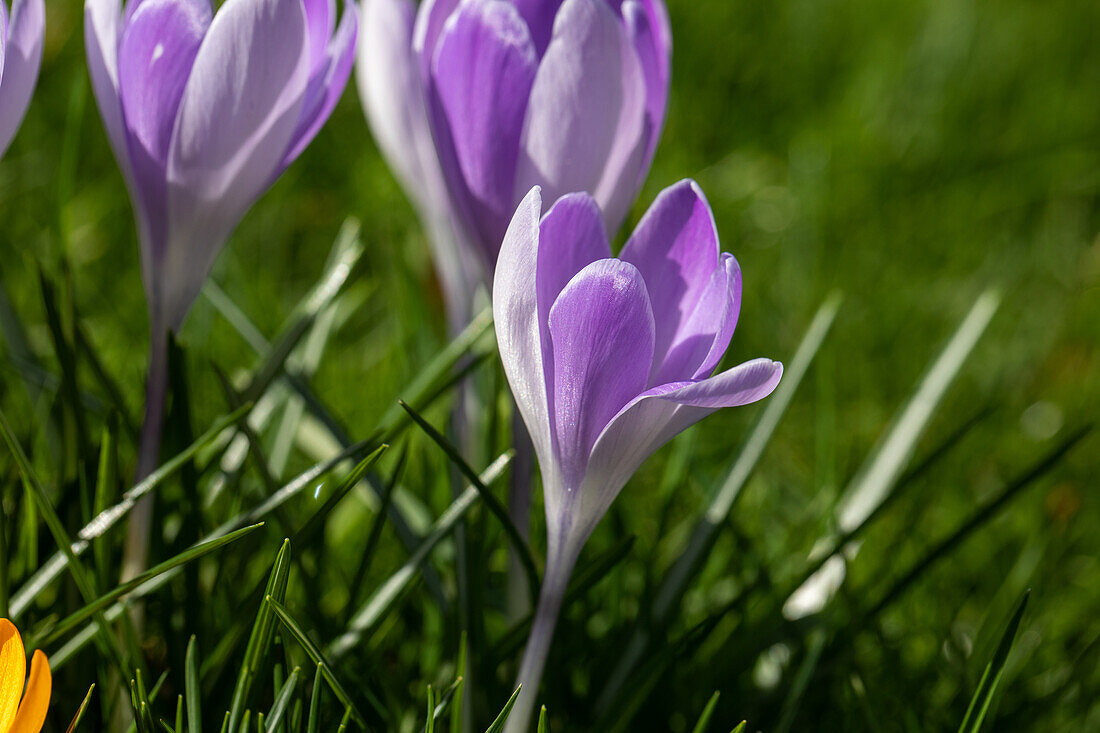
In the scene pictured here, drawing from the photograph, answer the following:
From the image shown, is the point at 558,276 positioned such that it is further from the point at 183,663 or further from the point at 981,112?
the point at 981,112

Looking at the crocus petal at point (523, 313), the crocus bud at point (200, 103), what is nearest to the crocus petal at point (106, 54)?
the crocus bud at point (200, 103)

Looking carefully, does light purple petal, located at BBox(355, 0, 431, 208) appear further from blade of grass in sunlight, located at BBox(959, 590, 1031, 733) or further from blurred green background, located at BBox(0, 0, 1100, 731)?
blade of grass in sunlight, located at BBox(959, 590, 1031, 733)

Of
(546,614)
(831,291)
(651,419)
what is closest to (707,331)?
(651,419)

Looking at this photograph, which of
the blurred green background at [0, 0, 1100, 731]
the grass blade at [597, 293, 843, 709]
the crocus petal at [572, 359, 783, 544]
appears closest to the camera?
the crocus petal at [572, 359, 783, 544]

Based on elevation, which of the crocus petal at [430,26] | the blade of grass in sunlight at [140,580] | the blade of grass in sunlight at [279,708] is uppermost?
the crocus petal at [430,26]

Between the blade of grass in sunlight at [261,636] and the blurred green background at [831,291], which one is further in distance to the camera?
the blurred green background at [831,291]

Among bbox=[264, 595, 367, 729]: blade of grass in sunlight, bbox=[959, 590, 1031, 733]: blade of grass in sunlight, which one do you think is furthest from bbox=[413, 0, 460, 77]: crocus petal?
bbox=[959, 590, 1031, 733]: blade of grass in sunlight

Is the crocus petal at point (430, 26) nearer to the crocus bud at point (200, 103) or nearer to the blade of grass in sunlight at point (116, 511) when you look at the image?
the crocus bud at point (200, 103)
